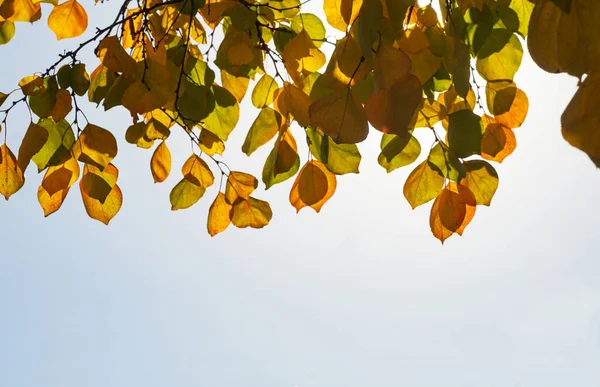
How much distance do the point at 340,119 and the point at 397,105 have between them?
100mm

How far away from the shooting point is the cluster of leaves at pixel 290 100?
78cm

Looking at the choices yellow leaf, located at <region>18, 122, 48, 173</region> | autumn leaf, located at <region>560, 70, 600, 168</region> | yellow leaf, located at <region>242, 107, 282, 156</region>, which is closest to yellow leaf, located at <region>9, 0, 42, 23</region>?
yellow leaf, located at <region>18, 122, 48, 173</region>

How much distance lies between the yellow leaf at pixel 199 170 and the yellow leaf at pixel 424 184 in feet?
1.38

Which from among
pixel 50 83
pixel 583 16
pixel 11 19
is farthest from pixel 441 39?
pixel 11 19

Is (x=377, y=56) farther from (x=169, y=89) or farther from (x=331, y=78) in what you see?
(x=169, y=89)

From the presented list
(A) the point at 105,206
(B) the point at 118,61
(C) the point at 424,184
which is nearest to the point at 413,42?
(C) the point at 424,184

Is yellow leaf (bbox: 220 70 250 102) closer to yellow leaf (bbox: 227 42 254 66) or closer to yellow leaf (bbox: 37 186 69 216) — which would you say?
yellow leaf (bbox: 227 42 254 66)

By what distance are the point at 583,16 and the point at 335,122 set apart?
0.32m

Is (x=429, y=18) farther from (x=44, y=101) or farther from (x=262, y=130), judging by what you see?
(x=44, y=101)

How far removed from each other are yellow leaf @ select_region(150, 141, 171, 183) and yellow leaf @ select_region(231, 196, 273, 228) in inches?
6.6

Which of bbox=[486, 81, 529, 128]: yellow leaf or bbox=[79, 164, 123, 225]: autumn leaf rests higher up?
bbox=[486, 81, 529, 128]: yellow leaf

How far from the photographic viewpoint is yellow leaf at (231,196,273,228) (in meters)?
1.16

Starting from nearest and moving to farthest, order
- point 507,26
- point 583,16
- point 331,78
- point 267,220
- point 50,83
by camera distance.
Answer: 1. point 583,16
2. point 331,78
3. point 507,26
4. point 50,83
5. point 267,220

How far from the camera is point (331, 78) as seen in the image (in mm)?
799
